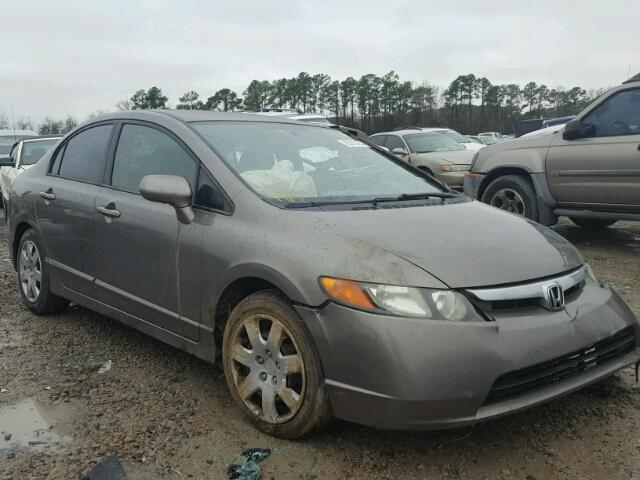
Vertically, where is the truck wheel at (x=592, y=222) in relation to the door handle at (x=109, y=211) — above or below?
below

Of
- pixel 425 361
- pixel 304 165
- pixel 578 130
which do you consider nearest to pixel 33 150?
pixel 304 165

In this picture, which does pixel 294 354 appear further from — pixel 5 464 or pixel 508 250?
pixel 5 464

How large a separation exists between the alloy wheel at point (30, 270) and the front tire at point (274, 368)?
7.92 feet

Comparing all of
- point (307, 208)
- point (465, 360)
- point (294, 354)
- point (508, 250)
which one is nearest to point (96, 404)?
point (294, 354)

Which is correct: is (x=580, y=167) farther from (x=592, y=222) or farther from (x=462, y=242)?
(x=462, y=242)

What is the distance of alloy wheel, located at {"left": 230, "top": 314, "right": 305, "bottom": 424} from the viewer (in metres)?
2.68

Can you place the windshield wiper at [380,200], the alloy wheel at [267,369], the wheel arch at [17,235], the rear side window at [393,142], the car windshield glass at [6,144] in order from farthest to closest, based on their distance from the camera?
the car windshield glass at [6,144] < the rear side window at [393,142] < the wheel arch at [17,235] < the windshield wiper at [380,200] < the alloy wheel at [267,369]

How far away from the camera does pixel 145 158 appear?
373 cm

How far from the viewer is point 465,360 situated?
7.72ft

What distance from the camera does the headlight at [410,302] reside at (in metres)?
2.41

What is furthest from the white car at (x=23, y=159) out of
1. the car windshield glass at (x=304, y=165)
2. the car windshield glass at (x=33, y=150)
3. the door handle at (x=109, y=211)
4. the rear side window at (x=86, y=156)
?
the car windshield glass at (x=304, y=165)

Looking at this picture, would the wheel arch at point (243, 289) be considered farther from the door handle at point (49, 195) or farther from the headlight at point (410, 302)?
the door handle at point (49, 195)

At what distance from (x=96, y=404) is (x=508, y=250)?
227 centimetres

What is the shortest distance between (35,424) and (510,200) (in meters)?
6.00
